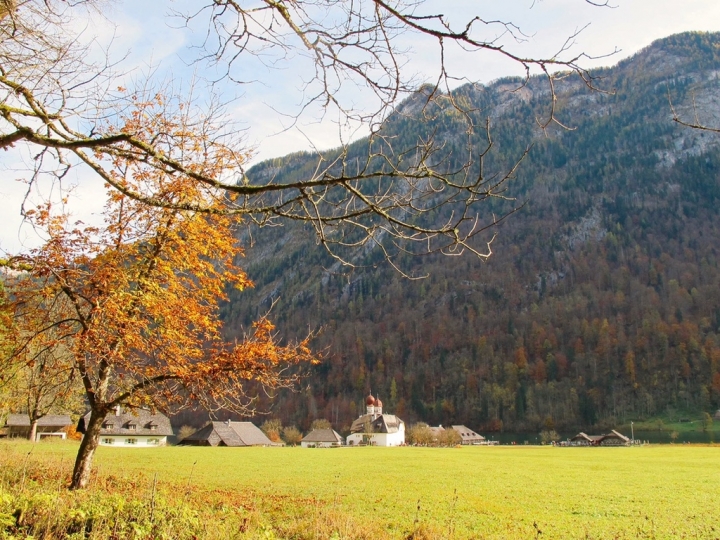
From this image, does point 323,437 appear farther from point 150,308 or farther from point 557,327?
point 557,327

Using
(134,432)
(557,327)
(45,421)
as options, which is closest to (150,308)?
(134,432)

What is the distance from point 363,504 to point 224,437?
54.7 metres

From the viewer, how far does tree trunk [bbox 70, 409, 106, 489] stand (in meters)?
9.41

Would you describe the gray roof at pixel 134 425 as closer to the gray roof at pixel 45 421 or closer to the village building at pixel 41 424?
the village building at pixel 41 424

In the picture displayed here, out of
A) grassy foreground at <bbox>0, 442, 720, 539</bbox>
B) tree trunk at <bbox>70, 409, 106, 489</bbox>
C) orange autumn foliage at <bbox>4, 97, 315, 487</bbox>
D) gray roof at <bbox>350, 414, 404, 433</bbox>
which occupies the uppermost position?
orange autumn foliage at <bbox>4, 97, 315, 487</bbox>

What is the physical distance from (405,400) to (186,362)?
432 ft

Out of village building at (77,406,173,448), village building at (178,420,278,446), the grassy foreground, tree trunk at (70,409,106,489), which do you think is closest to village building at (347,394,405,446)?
village building at (178,420,278,446)

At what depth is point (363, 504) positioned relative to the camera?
41.7 ft

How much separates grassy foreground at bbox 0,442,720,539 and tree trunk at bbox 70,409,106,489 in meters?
0.42

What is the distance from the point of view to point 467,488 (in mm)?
16859

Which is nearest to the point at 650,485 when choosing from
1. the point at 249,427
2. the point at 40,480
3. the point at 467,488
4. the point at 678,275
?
the point at 467,488

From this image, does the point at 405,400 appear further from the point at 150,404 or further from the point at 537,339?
the point at 150,404

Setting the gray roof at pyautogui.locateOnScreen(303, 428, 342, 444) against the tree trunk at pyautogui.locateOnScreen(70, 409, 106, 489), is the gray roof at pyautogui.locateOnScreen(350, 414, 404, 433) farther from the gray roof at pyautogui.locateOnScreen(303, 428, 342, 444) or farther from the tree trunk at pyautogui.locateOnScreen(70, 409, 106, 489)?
the tree trunk at pyautogui.locateOnScreen(70, 409, 106, 489)

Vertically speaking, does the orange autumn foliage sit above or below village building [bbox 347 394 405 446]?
above
